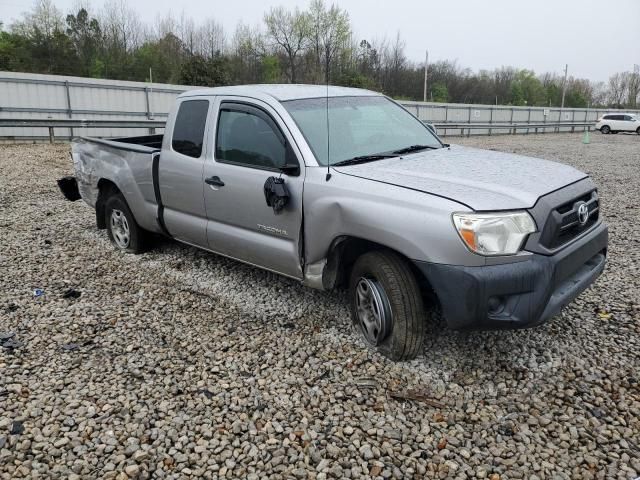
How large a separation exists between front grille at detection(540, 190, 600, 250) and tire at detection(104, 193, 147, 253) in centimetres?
442

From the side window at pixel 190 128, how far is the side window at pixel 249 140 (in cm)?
26

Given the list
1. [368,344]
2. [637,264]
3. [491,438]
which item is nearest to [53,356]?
[368,344]

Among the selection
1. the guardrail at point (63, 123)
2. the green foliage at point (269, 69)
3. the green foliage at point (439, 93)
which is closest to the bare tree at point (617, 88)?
the green foliage at point (439, 93)

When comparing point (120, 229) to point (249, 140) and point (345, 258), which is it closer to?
point (249, 140)

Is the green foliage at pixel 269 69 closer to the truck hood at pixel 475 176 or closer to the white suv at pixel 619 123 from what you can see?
the white suv at pixel 619 123

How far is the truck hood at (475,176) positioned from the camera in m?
3.14

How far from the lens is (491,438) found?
2.89m

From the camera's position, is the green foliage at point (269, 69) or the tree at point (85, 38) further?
the green foliage at point (269, 69)

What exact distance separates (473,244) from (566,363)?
51.4 inches

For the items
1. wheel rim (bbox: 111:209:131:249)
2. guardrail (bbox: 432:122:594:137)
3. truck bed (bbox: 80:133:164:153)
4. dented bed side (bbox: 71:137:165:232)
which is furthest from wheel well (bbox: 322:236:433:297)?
guardrail (bbox: 432:122:594:137)

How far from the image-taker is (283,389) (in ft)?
11.0

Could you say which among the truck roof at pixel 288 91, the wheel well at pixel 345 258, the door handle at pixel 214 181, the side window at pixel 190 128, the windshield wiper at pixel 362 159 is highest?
the truck roof at pixel 288 91

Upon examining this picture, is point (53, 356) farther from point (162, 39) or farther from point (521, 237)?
point (162, 39)

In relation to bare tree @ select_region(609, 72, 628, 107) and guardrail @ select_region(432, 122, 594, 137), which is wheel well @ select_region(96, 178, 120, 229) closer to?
guardrail @ select_region(432, 122, 594, 137)
